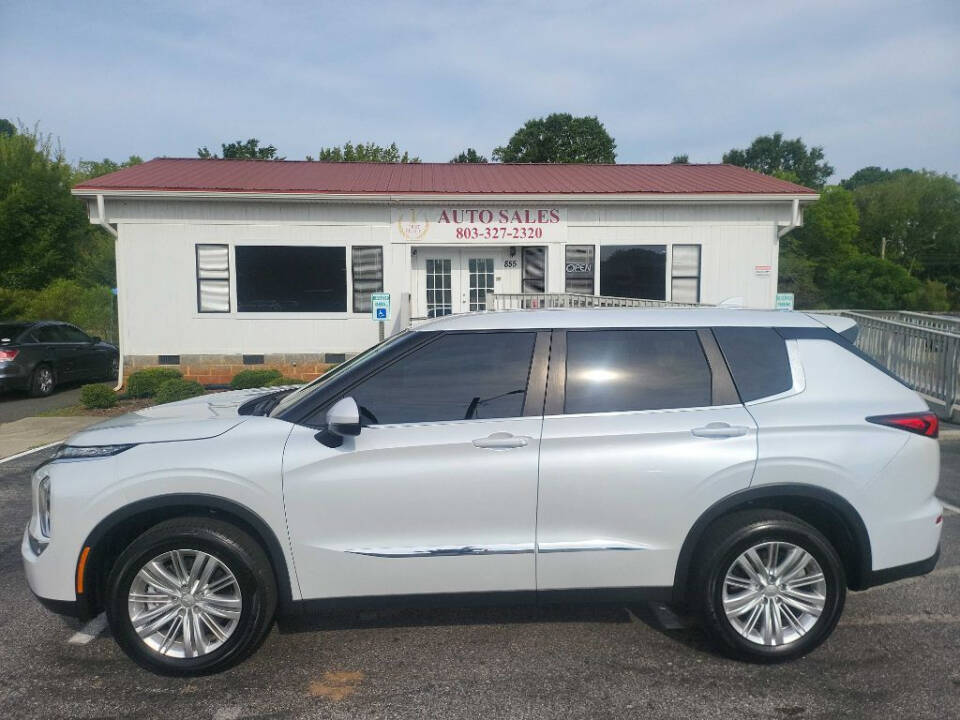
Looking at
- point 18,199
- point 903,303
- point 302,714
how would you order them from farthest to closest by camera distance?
point 903,303 < point 18,199 < point 302,714

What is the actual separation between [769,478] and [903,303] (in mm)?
42763

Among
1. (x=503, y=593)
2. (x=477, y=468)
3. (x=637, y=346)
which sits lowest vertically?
(x=503, y=593)

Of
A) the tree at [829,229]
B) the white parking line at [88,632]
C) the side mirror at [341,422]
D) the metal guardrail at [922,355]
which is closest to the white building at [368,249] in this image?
the metal guardrail at [922,355]

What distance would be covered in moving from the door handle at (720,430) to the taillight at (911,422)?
69 centimetres

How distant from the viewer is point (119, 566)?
3562 mm

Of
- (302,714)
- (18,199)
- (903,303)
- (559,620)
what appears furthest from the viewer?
(903,303)

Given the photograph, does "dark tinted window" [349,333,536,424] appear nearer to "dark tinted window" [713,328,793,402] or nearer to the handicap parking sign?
"dark tinted window" [713,328,793,402]

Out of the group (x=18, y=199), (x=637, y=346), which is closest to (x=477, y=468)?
(x=637, y=346)

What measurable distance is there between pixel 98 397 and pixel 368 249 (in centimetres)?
543

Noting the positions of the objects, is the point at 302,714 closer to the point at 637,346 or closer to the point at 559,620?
the point at 559,620

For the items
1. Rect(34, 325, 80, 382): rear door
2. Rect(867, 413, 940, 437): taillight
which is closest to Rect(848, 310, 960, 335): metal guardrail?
Rect(867, 413, 940, 437): taillight

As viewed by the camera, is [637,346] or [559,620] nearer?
[637,346]

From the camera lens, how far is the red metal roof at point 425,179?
14.2m

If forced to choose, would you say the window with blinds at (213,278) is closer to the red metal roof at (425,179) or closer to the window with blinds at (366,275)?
the red metal roof at (425,179)
